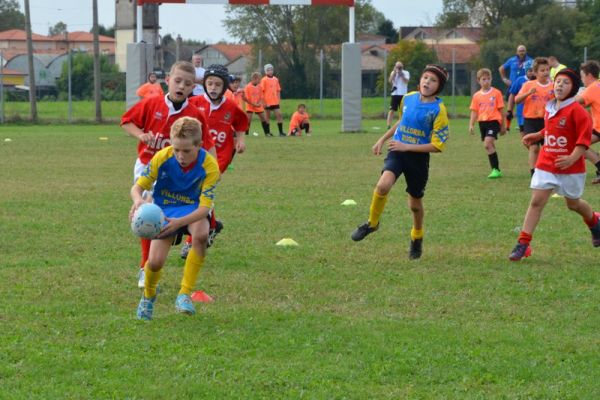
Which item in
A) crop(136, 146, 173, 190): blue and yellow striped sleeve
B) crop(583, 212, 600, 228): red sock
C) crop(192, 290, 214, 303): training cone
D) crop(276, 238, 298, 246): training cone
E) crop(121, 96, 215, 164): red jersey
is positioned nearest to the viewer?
crop(136, 146, 173, 190): blue and yellow striped sleeve

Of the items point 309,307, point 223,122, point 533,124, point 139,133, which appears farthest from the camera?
point 533,124

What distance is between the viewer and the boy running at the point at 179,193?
692 centimetres

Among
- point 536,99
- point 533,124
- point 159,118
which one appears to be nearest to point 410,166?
point 159,118

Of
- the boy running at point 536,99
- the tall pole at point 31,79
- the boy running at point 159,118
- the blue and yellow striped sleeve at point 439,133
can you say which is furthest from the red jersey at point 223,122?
the tall pole at point 31,79

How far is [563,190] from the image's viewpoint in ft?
31.2

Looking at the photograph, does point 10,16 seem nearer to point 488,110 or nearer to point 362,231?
point 488,110

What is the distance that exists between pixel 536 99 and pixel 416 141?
7.19 meters

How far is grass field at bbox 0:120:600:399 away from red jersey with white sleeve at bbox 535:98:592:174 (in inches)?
32.5

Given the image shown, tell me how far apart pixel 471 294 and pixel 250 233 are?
3.52 metres

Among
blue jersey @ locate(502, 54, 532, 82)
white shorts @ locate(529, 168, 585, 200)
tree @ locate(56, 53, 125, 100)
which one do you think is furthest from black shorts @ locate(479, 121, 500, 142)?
tree @ locate(56, 53, 125, 100)

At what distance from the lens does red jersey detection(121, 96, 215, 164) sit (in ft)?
27.0

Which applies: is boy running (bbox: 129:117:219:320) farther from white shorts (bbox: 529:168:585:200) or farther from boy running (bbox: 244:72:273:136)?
boy running (bbox: 244:72:273:136)

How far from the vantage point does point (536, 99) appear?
52.9ft

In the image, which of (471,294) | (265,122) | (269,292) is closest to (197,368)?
(269,292)
